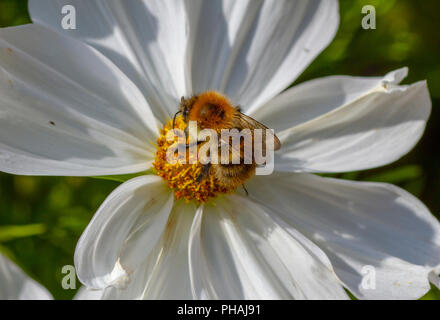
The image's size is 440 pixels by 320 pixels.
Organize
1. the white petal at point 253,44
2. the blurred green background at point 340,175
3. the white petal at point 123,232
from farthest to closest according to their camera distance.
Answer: the blurred green background at point 340,175
the white petal at point 253,44
the white petal at point 123,232

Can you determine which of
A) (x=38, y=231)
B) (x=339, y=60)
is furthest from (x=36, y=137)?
(x=339, y=60)

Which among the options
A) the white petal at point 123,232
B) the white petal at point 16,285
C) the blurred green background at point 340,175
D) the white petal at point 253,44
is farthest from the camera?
the blurred green background at point 340,175

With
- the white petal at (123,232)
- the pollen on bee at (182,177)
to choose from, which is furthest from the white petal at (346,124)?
the white petal at (123,232)

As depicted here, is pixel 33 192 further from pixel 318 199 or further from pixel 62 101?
pixel 318 199

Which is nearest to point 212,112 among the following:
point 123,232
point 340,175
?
point 123,232

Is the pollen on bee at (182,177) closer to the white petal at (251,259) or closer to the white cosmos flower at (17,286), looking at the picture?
the white petal at (251,259)

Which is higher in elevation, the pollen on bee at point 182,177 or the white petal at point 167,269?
the pollen on bee at point 182,177
